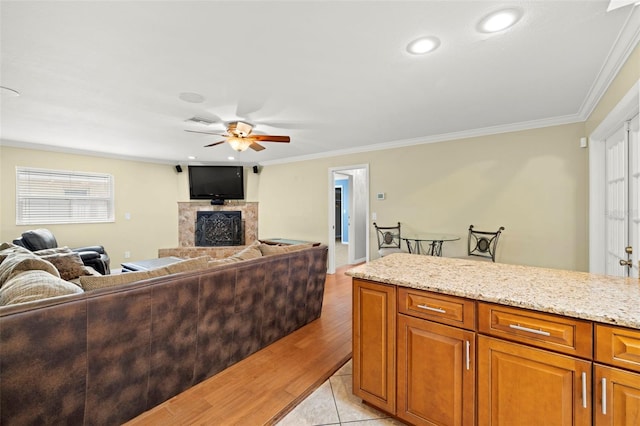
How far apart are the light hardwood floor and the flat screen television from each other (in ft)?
14.3

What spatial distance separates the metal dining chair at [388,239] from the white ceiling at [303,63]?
5.69 feet

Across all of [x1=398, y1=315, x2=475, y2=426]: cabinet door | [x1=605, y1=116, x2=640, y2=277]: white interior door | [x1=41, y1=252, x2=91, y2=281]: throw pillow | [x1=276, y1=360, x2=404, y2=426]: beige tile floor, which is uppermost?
[x1=605, y1=116, x2=640, y2=277]: white interior door

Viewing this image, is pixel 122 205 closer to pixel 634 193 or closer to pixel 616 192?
pixel 634 193

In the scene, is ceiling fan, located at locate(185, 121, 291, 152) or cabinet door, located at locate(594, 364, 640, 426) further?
ceiling fan, located at locate(185, 121, 291, 152)

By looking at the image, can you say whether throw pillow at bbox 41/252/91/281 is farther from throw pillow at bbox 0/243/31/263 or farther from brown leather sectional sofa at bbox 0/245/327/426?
brown leather sectional sofa at bbox 0/245/327/426

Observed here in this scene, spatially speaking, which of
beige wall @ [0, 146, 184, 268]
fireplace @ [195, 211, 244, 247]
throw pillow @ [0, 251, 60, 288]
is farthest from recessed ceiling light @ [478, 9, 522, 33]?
beige wall @ [0, 146, 184, 268]

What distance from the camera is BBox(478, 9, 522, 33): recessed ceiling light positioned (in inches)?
59.1

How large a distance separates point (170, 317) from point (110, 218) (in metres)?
4.83

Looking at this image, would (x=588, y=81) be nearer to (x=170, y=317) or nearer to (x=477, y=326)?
(x=477, y=326)

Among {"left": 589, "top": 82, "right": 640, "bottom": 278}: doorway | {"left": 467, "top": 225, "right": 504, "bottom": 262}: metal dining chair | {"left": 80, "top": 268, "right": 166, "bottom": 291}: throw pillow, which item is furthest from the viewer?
{"left": 467, "top": 225, "right": 504, "bottom": 262}: metal dining chair

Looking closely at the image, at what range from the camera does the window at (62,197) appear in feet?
14.6

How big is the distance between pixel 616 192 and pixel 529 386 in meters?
2.41

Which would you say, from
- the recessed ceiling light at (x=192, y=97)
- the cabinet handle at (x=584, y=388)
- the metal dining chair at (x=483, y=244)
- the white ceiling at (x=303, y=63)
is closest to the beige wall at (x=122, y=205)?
the white ceiling at (x=303, y=63)

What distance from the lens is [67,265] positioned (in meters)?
2.92
